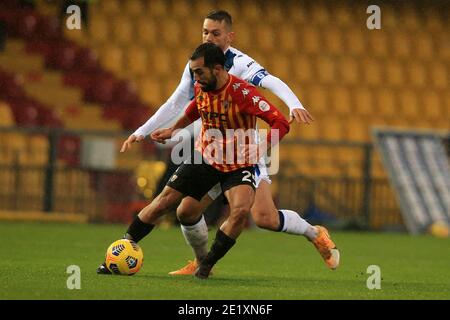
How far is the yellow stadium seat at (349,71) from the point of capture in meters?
24.1

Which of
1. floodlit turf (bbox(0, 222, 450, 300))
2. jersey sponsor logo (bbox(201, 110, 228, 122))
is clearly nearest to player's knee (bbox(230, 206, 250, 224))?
floodlit turf (bbox(0, 222, 450, 300))

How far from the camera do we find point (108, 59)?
2192 cm

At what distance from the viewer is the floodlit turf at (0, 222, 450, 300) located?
7750 mm

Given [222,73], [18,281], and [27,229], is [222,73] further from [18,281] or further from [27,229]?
[27,229]

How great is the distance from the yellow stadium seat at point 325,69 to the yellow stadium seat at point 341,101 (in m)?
0.25

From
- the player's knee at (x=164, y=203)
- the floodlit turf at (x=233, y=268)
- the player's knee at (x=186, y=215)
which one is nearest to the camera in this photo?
the floodlit turf at (x=233, y=268)

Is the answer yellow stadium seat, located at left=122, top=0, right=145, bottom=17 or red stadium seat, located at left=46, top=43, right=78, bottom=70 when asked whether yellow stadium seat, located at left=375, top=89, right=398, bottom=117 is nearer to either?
yellow stadium seat, located at left=122, top=0, right=145, bottom=17

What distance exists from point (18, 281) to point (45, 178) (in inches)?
410

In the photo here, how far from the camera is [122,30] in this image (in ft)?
73.7

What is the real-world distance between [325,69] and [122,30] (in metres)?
4.30

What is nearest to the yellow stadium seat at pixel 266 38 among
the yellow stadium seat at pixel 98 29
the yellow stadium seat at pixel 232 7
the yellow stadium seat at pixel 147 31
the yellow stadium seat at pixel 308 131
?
the yellow stadium seat at pixel 232 7

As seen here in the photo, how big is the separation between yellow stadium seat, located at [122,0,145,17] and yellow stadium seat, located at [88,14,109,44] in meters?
0.59

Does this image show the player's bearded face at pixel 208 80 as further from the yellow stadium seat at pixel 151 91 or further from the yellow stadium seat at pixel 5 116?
the yellow stadium seat at pixel 151 91
